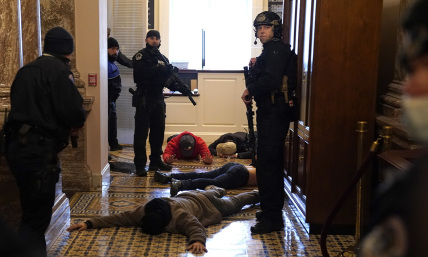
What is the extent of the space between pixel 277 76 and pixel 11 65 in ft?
6.21

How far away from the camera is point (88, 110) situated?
5.78 meters

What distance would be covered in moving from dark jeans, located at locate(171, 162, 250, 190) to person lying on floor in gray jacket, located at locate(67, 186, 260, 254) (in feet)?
2.40

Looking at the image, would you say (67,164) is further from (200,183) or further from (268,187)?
(268,187)

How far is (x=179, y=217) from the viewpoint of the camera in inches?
174

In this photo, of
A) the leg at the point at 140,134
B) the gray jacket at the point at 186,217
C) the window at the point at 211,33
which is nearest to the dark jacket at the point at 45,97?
the gray jacket at the point at 186,217

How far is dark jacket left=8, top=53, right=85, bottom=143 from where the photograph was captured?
324 centimetres

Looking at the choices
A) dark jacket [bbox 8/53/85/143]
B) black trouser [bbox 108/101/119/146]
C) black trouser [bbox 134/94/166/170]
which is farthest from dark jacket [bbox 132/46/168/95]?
dark jacket [bbox 8/53/85/143]

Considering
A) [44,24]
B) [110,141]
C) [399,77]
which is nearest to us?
[399,77]

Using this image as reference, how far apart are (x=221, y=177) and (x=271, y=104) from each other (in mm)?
1676

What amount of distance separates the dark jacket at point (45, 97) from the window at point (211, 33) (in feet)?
21.5

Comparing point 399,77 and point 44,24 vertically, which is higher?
point 44,24

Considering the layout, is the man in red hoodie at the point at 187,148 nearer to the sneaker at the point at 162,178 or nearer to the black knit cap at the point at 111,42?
the sneaker at the point at 162,178

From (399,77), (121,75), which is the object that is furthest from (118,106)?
(399,77)

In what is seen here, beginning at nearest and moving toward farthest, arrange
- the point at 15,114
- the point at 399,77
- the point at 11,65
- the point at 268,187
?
the point at 15,114, the point at 11,65, the point at 399,77, the point at 268,187
